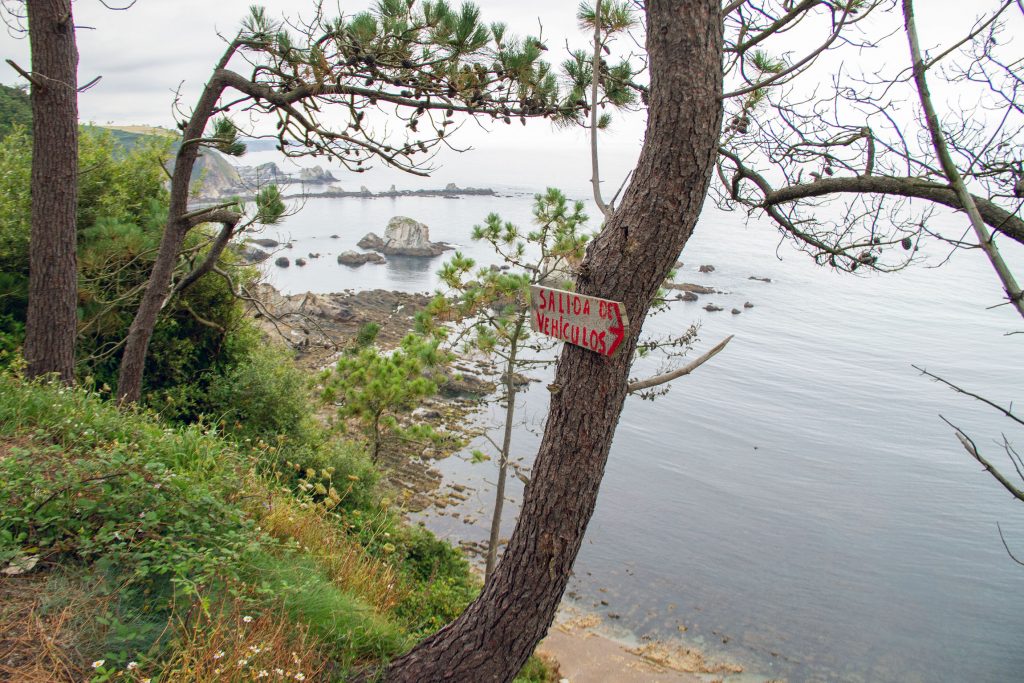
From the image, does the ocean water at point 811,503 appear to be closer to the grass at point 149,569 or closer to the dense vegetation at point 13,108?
the grass at point 149,569

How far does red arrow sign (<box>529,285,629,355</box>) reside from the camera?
2.50 metres

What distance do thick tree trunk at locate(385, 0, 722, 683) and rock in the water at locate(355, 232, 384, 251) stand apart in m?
32.2

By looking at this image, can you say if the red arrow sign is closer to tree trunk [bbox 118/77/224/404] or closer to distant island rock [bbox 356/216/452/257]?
tree trunk [bbox 118/77/224/404]

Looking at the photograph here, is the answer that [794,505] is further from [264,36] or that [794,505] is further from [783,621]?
[264,36]

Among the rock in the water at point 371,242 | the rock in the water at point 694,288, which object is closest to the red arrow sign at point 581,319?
the rock in the water at point 694,288

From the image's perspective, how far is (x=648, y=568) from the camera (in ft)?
36.1

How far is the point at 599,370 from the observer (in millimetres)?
2658

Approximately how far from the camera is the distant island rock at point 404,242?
3334 centimetres

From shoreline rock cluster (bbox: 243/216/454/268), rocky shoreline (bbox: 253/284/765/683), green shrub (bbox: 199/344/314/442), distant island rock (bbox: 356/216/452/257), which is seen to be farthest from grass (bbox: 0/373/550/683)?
distant island rock (bbox: 356/216/452/257)

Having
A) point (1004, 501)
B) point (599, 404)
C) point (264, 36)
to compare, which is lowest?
point (1004, 501)

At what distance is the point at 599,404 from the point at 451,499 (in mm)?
9803

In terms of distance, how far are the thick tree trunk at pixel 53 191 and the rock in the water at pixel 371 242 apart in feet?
94.6

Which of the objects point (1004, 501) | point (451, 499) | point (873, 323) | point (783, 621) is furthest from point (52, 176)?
point (873, 323)

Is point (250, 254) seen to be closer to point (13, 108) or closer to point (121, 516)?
point (13, 108)
